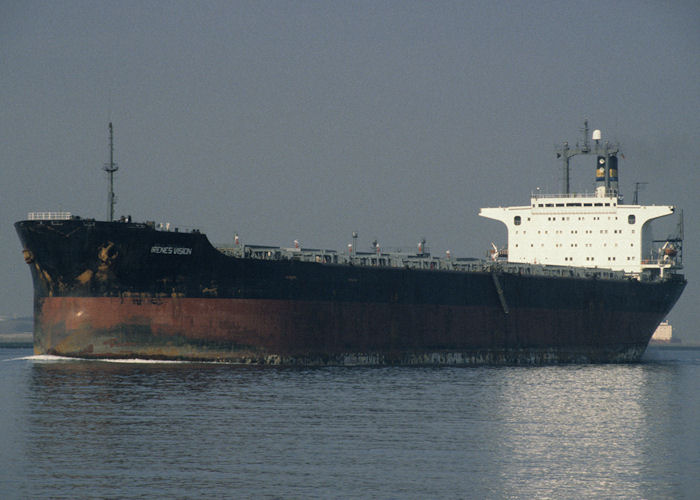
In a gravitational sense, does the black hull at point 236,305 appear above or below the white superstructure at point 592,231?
below

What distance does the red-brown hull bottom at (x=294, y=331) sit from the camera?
42031mm

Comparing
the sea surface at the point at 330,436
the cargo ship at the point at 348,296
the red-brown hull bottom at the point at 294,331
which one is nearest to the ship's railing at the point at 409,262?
the cargo ship at the point at 348,296

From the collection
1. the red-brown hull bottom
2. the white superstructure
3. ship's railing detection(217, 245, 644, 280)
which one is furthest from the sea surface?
the white superstructure

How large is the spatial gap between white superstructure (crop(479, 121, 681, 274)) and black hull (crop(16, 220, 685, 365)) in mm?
12054

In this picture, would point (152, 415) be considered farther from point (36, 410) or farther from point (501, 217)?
point (501, 217)

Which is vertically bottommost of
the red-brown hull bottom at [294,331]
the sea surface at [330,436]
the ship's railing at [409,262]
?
the sea surface at [330,436]

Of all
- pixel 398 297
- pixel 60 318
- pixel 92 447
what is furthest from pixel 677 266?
pixel 92 447

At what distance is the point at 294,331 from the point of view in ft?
147

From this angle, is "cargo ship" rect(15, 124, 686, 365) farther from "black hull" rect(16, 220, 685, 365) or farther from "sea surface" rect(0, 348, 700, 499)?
"sea surface" rect(0, 348, 700, 499)

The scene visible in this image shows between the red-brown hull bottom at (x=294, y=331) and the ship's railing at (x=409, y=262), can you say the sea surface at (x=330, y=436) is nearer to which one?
the red-brown hull bottom at (x=294, y=331)

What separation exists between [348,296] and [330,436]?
21.5 metres

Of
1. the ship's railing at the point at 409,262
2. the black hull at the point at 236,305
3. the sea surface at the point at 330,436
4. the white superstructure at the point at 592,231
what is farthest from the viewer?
the white superstructure at the point at 592,231

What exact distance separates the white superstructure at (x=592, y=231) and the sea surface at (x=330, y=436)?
80.0ft

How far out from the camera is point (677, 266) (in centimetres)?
6562
